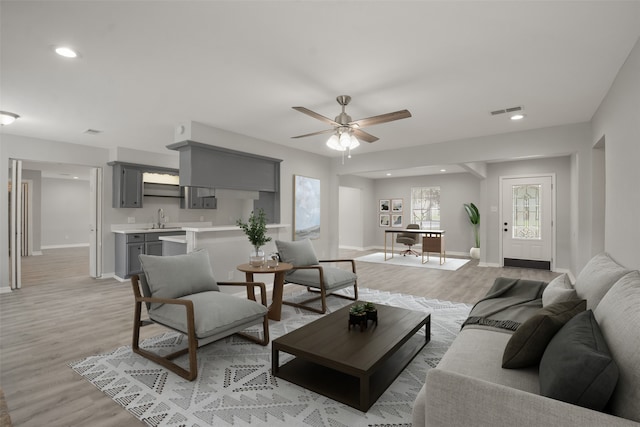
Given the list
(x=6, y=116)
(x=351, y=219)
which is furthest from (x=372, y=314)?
(x=351, y=219)

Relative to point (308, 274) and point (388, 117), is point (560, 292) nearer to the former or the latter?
point (388, 117)

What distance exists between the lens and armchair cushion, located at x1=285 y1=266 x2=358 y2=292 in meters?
3.96

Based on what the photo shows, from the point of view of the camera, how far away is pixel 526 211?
272 inches

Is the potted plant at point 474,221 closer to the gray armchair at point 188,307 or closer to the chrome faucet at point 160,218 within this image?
the gray armchair at point 188,307

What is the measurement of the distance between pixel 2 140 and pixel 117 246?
7.55 feet

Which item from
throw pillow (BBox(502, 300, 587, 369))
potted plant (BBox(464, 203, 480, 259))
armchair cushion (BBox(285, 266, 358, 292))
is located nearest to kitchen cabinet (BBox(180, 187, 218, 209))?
armchair cushion (BBox(285, 266, 358, 292))

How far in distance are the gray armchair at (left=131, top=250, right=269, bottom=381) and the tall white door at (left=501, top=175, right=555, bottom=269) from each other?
246 inches

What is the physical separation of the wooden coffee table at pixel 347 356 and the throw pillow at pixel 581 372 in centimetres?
99

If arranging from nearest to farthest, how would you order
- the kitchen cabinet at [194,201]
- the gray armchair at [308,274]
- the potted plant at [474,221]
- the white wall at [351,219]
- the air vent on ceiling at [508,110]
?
the air vent on ceiling at [508,110] → the gray armchair at [308,274] → the kitchen cabinet at [194,201] → the potted plant at [474,221] → the white wall at [351,219]

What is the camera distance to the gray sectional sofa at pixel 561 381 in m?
1.11

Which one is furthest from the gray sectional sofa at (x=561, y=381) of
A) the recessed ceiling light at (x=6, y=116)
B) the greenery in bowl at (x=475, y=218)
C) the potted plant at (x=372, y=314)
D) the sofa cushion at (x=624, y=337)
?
the greenery in bowl at (x=475, y=218)

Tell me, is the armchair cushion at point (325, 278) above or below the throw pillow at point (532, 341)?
below

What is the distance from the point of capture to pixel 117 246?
597 centimetres

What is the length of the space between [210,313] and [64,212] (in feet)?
36.1
